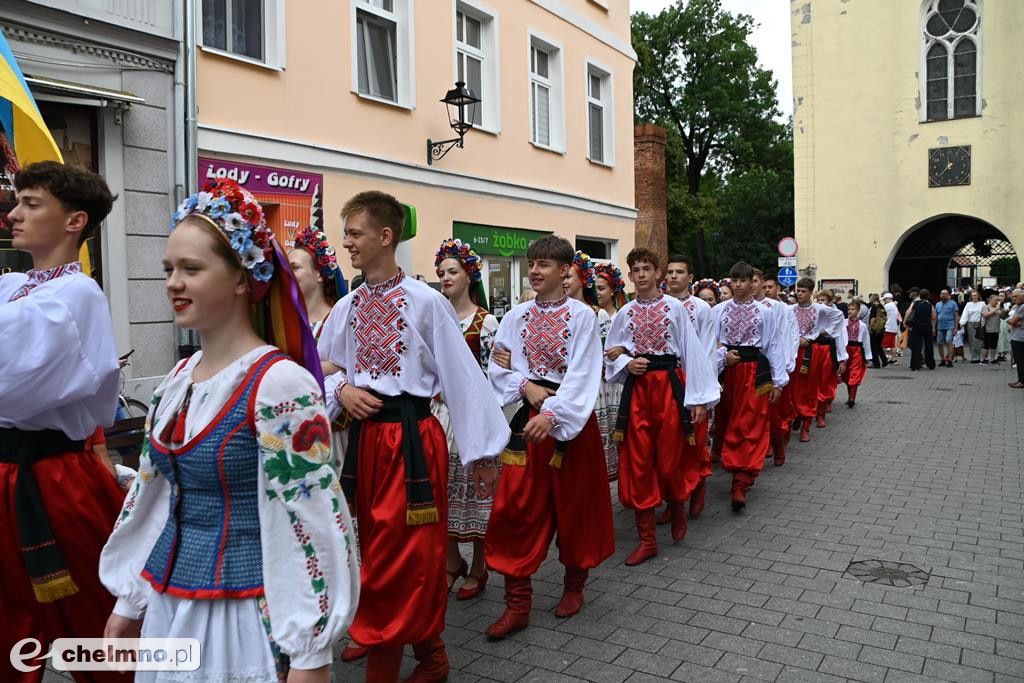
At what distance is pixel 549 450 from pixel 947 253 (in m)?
30.1

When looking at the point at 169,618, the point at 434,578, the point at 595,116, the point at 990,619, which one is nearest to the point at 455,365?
the point at 434,578

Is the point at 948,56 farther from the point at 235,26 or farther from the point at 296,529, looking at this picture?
the point at 296,529

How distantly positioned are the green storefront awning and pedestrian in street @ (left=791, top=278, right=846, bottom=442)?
4.17m

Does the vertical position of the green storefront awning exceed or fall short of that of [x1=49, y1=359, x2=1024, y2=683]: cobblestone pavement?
it exceeds it

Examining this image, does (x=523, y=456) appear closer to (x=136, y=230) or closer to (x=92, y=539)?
(x=92, y=539)

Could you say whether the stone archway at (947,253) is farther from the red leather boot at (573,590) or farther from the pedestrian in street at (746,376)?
the red leather boot at (573,590)

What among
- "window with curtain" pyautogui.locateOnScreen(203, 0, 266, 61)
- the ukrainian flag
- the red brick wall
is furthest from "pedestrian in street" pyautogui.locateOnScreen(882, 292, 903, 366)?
the ukrainian flag

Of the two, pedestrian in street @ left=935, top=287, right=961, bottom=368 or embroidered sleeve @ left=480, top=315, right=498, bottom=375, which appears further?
pedestrian in street @ left=935, top=287, right=961, bottom=368

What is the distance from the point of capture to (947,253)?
99.3ft

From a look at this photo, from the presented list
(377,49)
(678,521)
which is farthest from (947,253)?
(678,521)

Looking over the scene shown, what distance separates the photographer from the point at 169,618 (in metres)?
2.19

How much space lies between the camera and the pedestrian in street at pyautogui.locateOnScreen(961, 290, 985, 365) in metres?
23.1

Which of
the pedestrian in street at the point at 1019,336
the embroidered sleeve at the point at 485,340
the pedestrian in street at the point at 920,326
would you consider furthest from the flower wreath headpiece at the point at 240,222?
the pedestrian in street at the point at 920,326

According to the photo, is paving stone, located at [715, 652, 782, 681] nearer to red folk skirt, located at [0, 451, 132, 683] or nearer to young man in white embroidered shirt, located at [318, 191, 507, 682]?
young man in white embroidered shirt, located at [318, 191, 507, 682]
